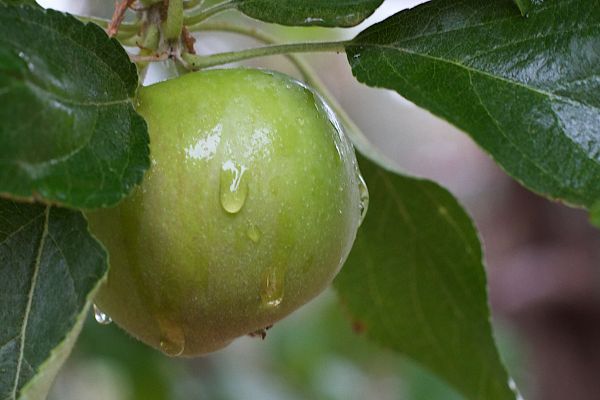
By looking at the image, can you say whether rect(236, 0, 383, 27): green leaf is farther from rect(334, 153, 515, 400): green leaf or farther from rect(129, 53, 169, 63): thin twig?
rect(334, 153, 515, 400): green leaf

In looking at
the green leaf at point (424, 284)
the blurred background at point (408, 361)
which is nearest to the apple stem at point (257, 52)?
the green leaf at point (424, 284)

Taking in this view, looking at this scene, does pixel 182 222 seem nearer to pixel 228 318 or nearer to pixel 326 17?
pixel 228 318

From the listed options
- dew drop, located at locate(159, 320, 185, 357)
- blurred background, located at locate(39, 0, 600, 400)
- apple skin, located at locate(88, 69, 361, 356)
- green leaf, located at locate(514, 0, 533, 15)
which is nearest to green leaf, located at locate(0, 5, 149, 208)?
apple skin, located at locate(88, 69, 361, 356)

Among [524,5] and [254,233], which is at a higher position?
[524,5]

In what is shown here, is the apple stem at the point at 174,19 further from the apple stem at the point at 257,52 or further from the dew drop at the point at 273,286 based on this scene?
the dew drop at the point at 273,286

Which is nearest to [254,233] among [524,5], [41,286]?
[41,286]

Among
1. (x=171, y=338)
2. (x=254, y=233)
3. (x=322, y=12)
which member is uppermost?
(x=322, y=12)

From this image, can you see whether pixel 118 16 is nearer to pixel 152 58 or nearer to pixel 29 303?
pixel 152 58
